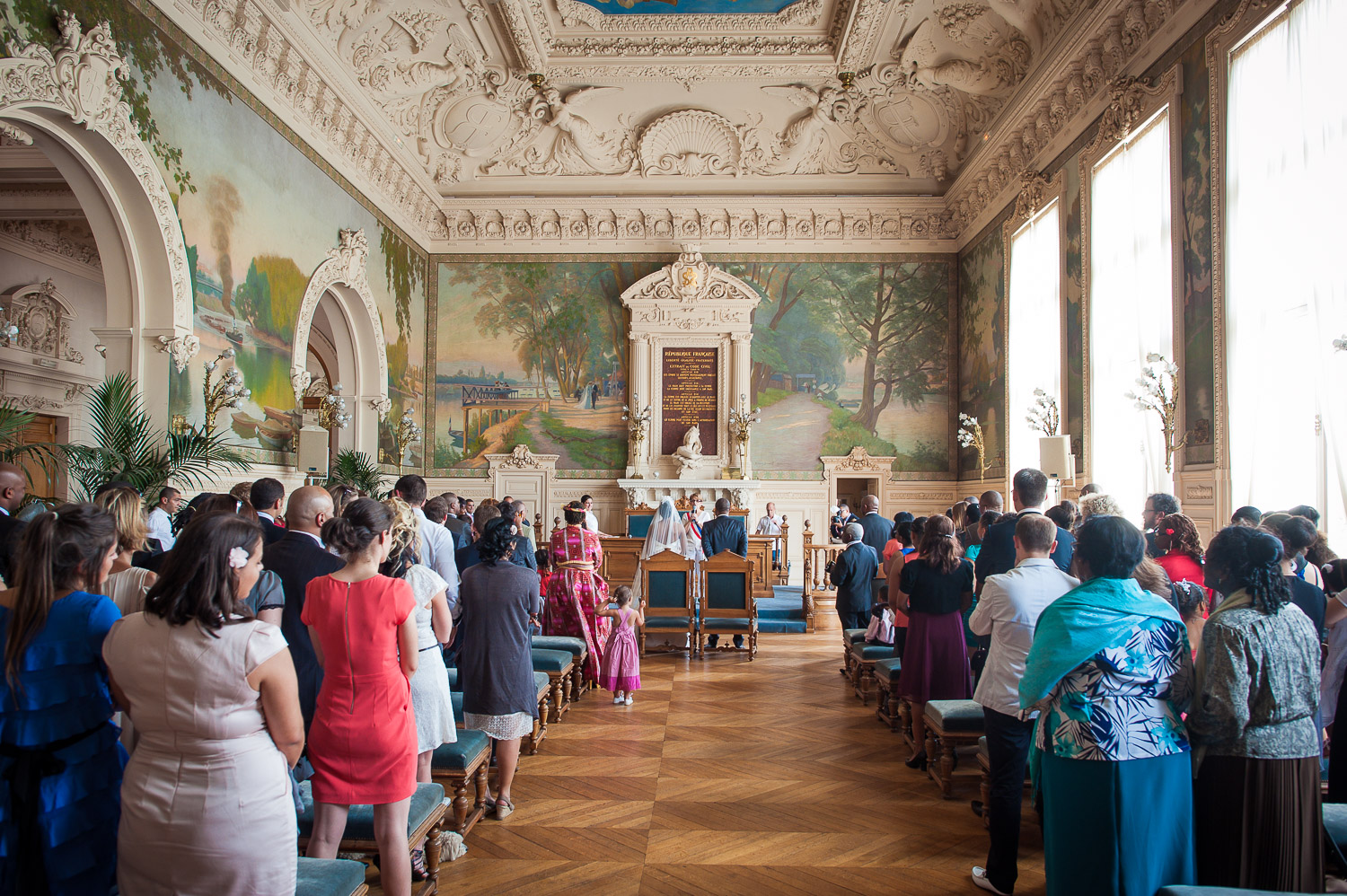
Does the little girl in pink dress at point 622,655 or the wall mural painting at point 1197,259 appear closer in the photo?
the little girl in pink dress at point 622,655

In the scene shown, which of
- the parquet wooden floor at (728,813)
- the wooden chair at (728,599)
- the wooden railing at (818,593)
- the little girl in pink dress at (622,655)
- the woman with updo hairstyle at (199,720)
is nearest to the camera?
the woman with updo hairstyle at (199,720)

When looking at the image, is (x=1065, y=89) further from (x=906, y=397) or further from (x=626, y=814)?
(x=626, y=814)

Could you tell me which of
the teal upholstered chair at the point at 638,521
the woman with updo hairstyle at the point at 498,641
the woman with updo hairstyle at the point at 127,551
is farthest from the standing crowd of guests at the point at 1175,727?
the teal upholstered chair at the point at 638,521

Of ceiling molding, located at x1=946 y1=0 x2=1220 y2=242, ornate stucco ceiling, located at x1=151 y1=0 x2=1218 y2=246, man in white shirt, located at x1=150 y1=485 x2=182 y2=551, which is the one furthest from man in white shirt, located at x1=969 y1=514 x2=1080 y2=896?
ornate stucco ceiling, located at x1=151 y1=0 x2=1218 y2=246

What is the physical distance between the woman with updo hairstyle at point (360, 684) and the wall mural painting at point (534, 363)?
42.7 ft

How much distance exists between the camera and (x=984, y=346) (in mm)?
14367

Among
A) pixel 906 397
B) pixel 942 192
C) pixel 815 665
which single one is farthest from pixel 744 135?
pixel 815 665

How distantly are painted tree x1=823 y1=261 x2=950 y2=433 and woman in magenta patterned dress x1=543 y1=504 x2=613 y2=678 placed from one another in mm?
9644

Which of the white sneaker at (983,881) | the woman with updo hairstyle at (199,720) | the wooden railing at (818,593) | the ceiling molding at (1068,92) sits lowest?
the white sneaker at (983,881)

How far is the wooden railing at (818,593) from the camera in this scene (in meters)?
11.4

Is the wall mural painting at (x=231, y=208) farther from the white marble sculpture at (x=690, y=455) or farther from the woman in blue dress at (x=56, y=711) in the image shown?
the white marble sculpture at (x=690, y=455)

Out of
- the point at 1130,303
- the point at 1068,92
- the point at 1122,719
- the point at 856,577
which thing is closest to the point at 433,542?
the point at 1122,719

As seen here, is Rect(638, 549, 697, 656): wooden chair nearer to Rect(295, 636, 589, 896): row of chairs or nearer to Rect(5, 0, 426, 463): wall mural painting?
Rect(295, 636, 589, 896): row of chairs

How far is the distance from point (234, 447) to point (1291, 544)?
364 inches
